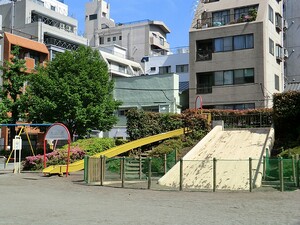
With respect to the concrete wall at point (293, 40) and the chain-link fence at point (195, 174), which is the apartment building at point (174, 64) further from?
the chain-link fence at point (195, 174)

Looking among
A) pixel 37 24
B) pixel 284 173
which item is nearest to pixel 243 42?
pixel 37 24

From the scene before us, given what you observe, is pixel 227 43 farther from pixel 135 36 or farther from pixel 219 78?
pixel 135 36

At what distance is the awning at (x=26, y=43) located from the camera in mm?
44075

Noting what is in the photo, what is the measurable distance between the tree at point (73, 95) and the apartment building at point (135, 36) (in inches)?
1584

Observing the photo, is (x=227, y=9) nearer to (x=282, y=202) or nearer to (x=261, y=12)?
(x=261, y=12)

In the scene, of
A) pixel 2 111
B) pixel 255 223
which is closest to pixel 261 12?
pixel 2 111

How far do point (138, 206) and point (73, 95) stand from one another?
71.5ft

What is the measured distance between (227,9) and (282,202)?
112 ft

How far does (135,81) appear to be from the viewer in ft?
157

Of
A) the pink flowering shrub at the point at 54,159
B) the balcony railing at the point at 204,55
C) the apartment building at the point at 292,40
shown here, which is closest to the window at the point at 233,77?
the balcony railing at the point at 204,55

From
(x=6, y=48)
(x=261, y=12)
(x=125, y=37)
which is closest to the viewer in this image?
(x=261, y=12)

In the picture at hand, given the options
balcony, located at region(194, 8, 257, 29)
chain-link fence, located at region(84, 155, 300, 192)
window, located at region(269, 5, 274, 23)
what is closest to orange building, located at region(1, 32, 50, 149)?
balcony, located at region(194, 8, 257, 29)

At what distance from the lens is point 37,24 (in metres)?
52.5

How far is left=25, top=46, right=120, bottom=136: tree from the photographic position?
33.2 m
